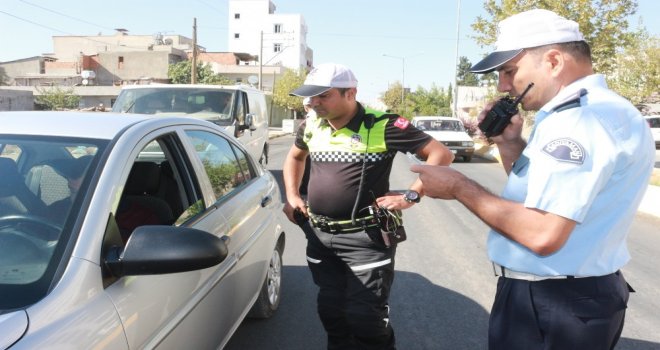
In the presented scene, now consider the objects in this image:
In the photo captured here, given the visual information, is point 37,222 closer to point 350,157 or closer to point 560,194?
point 350,157

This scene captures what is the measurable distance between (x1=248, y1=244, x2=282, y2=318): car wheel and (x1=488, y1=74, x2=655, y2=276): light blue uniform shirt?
2.19m

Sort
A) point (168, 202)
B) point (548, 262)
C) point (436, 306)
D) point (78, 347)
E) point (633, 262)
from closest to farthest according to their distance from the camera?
point (78, 347) < point (548, 262) < point (168, 202) < point (436, 306) < point (633, 262)

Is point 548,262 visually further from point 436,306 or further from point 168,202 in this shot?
point 436,306

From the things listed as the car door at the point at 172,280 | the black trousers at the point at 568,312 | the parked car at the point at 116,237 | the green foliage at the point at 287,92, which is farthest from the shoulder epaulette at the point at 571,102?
the green foliage at the point at 287,92

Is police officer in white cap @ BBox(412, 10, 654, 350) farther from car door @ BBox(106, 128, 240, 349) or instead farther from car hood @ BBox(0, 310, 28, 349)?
car hood @ BBox(0, 310, 28, 349)

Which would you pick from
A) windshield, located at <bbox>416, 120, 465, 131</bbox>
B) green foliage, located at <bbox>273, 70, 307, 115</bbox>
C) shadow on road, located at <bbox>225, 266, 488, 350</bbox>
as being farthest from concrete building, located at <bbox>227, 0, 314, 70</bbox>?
shadow on road, located at <bbox>225, 266, 488, 350</bbox>

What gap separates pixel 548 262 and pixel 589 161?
0.39 meters

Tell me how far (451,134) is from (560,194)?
53.8 ft

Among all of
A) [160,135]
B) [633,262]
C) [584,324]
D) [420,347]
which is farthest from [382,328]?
[633,262]

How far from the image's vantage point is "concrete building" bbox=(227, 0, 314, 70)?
81812 mm

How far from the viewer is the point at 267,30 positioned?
82.8 meters

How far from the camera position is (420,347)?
3.43 metres

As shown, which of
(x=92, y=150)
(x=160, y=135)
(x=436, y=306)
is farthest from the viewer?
(x=436, y=306)

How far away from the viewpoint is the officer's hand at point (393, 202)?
8.64 ft
